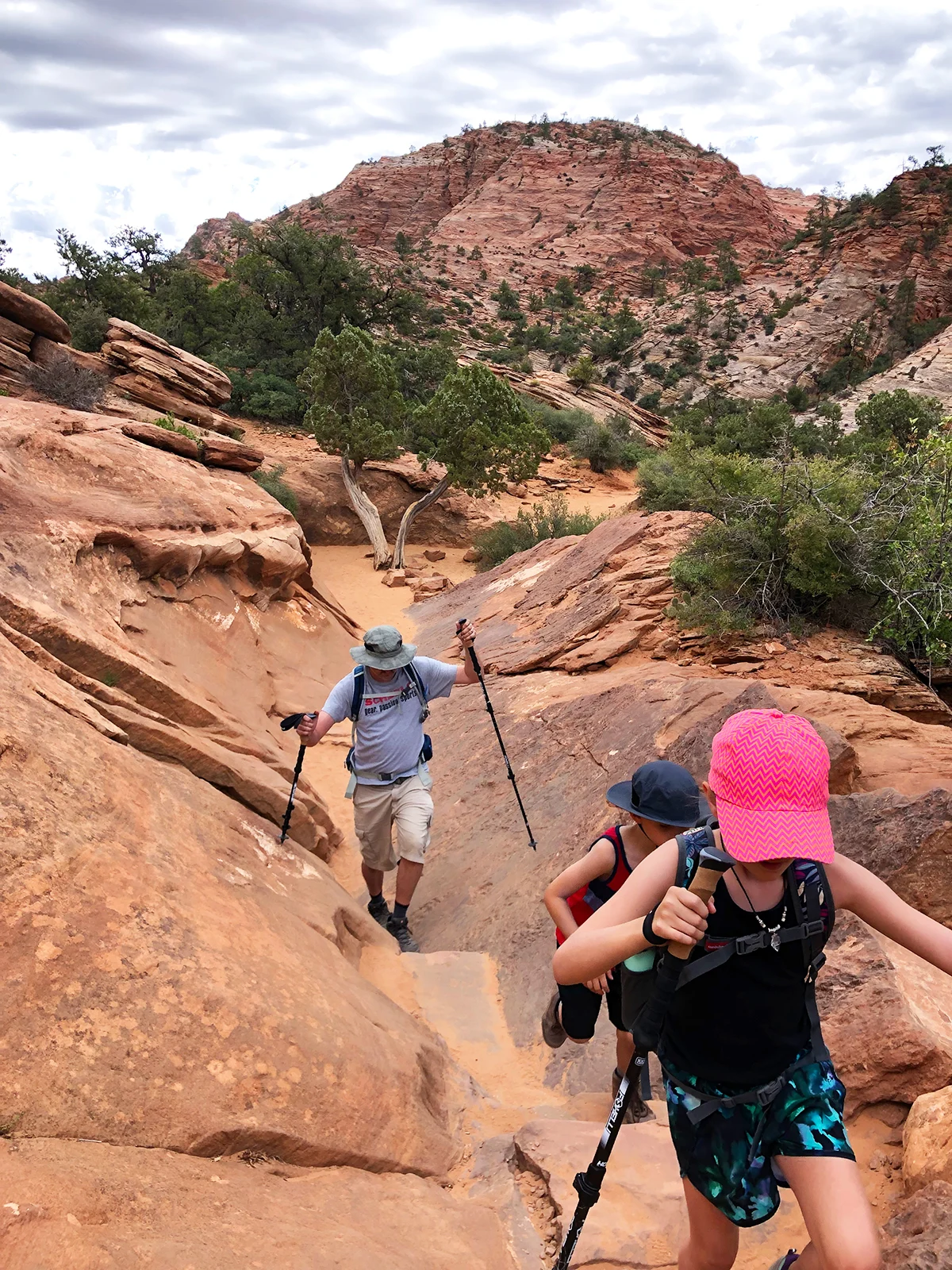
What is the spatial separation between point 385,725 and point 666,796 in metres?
2.57

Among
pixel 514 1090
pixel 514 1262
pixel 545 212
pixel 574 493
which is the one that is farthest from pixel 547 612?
pixel 545 212

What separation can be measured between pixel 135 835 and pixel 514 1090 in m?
2.09

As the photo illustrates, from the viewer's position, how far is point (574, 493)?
24266 mm

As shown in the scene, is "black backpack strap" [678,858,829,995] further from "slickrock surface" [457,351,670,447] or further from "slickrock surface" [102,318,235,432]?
"slickrock surface" [457,351,670,447]

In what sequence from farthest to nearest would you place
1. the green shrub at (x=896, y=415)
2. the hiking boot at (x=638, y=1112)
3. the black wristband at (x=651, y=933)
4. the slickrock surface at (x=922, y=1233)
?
the green shrub at (x=896, y=415) → the hiking boot at (x=638, y=1112) → the slickrock surface at (x=922, y=1233) → the black wristband at (x=651, y=933)

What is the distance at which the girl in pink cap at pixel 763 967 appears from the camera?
1750mm

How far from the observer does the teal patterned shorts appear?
6.07 ft

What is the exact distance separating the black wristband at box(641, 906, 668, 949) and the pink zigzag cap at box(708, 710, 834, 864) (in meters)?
0.23

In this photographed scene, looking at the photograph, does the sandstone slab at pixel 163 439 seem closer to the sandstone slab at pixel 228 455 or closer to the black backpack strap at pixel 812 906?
the sandstone slab at pixel 228 455

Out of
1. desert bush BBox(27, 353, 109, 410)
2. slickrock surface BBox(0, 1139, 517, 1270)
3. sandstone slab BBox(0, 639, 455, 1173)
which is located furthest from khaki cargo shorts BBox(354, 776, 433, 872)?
desert bush BBox(27, 353, 109, 410)

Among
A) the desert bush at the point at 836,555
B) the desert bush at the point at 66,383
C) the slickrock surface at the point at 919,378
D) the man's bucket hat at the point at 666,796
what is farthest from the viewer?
the slickrock surface at the point at 919,378

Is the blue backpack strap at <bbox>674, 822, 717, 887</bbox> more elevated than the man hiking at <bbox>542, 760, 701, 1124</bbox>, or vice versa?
the blue backpack strap at <bbox>674, 822, 717, 887</bbox>

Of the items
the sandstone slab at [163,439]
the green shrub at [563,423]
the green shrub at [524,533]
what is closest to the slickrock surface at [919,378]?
the green shrub at [563,423]

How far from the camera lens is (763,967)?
72.3 inches
